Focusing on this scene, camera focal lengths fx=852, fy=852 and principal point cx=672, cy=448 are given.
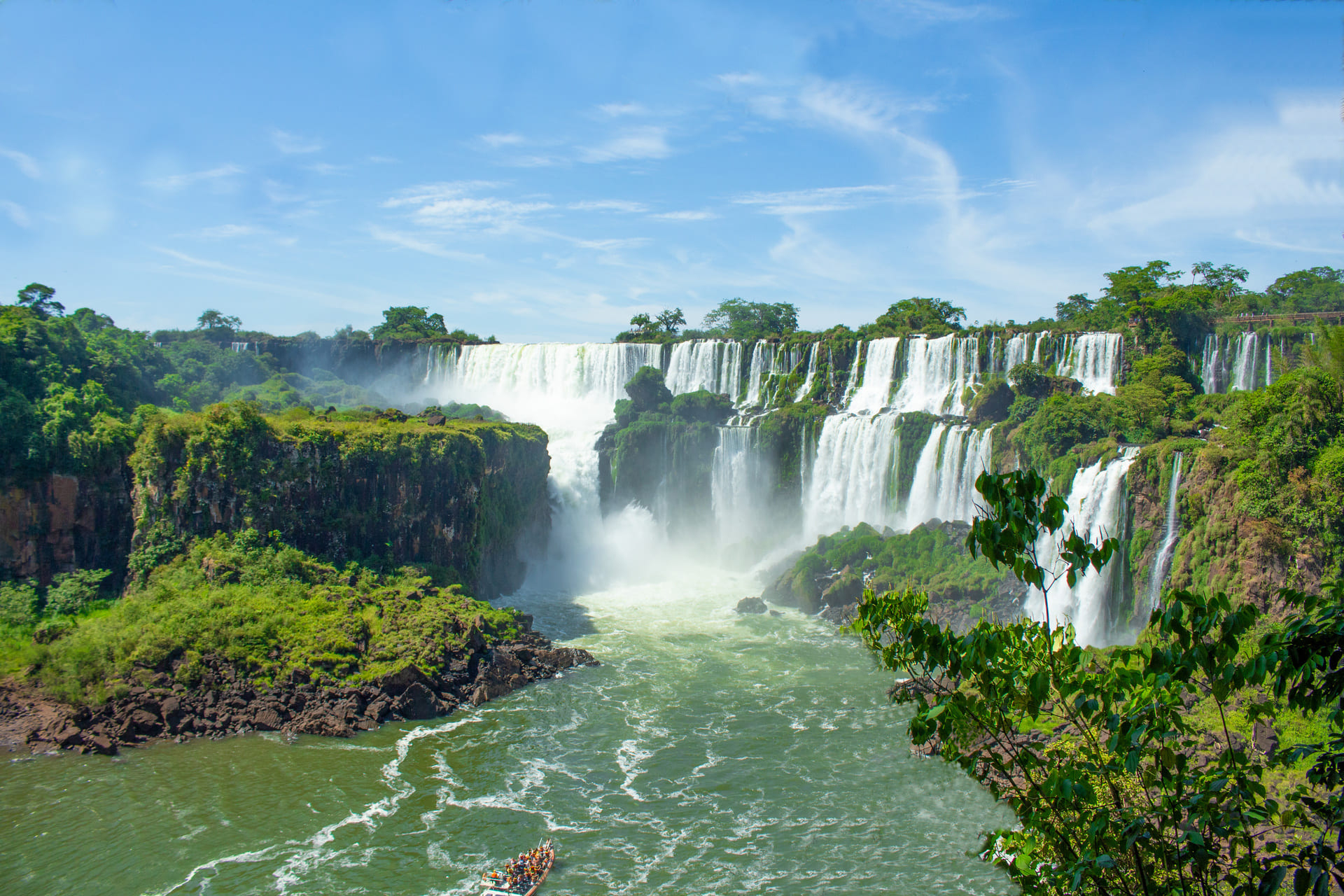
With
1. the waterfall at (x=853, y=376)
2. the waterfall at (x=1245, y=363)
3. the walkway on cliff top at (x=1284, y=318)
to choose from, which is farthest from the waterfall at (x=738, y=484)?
the walkway on cliff top at (x=1284, y=318)

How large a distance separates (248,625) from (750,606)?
1682cm

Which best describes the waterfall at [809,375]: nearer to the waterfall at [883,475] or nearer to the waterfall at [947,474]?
the waterfall at [883,475]

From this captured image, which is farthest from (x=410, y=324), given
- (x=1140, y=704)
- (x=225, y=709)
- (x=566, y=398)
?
(x=1140, y=704)

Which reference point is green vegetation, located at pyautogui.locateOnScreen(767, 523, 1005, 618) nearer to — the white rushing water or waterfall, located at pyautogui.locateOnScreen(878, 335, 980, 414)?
waterfall, located at pyautogui.locateOnScreen(878, 335, 980, 414)

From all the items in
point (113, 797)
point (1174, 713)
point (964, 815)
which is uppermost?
point (1174, 713)

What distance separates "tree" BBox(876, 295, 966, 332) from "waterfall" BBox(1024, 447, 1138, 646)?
25522 mm

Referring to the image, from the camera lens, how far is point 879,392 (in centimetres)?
4303

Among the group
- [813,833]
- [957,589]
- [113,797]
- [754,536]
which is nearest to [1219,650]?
[813,833]

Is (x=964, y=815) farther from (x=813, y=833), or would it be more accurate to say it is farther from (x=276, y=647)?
(x=276, y=647)

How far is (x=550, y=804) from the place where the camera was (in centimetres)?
1705

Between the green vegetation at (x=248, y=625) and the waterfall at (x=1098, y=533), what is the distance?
54.8 feet

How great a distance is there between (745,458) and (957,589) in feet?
44.4

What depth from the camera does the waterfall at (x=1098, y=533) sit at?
78.8ft

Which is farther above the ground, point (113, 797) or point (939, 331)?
point (939, 331)
